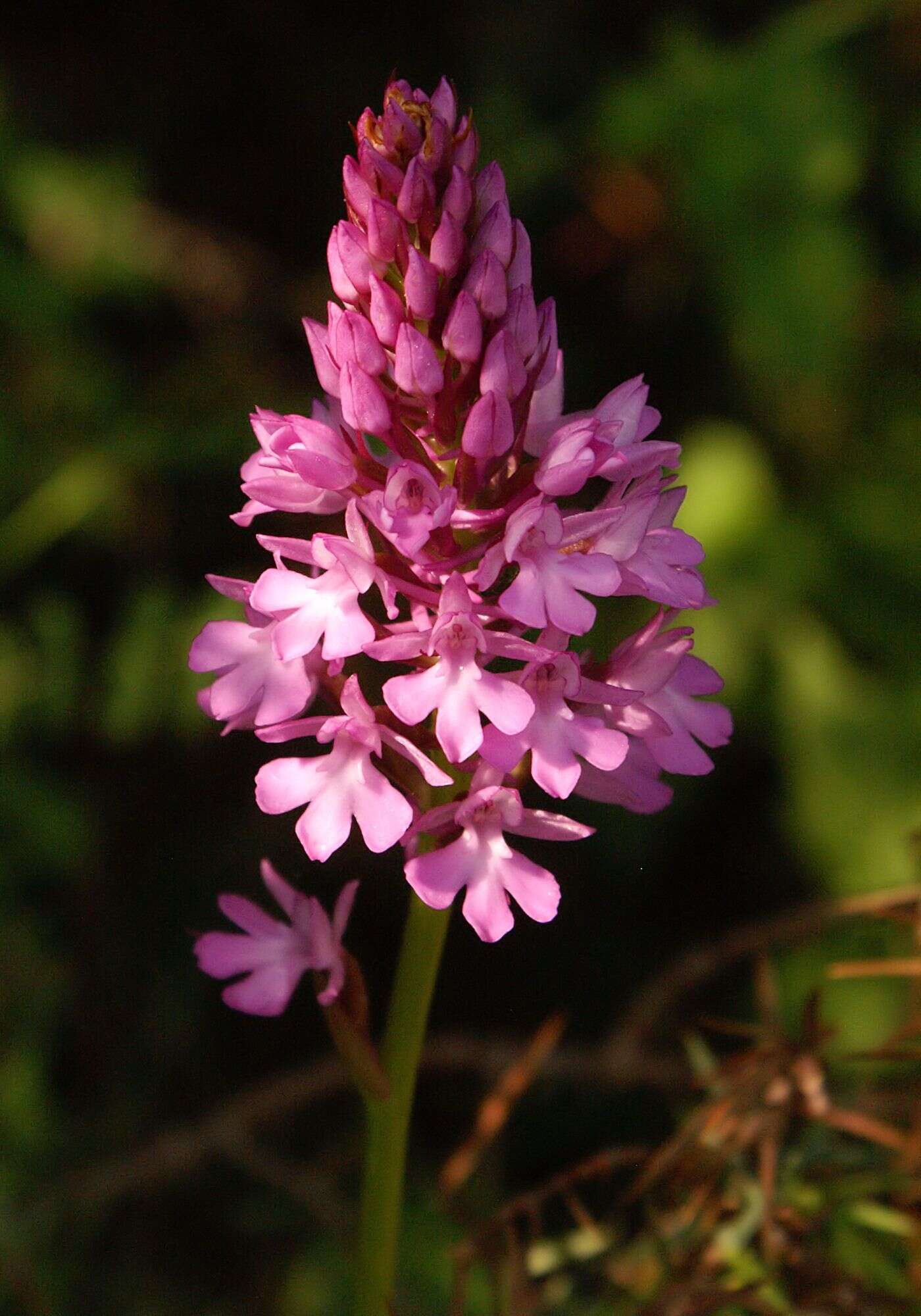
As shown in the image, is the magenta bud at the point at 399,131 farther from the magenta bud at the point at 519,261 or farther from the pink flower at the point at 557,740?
the pink flower at the point at 557,740

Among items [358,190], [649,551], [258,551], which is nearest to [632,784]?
[649,551]

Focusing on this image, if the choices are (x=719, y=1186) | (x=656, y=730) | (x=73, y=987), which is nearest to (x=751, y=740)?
(x=719, y=1186)

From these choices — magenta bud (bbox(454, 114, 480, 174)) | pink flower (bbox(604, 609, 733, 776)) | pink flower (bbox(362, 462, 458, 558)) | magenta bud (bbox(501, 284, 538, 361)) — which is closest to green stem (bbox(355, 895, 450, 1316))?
pink flower (bbox(604, 609, 733, 776))

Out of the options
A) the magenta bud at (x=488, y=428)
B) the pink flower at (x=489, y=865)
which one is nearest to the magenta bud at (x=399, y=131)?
the magenta bud at (x=488, y=428)

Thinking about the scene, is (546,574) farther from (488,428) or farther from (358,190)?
(358,190)

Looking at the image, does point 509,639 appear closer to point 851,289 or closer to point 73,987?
point 73,987
